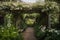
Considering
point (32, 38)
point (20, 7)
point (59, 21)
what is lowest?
point (32, 38)

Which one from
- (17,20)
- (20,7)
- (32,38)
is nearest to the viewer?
(32,38)

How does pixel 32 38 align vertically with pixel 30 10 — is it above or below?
below

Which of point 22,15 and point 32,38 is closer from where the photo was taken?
point 32,38

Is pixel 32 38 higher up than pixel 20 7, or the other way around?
pixel 20 7

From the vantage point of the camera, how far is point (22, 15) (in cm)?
999

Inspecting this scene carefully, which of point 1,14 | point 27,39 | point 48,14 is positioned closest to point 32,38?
point 27,39

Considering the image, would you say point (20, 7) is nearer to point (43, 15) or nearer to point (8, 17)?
point (8, 17)

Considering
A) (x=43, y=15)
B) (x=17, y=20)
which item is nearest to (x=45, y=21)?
(x=43, y=15)

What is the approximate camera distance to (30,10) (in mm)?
9203

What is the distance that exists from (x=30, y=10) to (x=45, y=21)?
0.88m

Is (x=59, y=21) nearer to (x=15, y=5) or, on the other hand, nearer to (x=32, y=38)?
(x=32, y=38)

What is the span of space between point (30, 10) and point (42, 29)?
5.13 feet

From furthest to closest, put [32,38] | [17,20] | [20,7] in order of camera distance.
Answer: [17,20] < [20,7] < [32,38]

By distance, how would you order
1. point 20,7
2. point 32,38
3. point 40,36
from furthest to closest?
point 20,7 < point 32,38 < point 40,36
